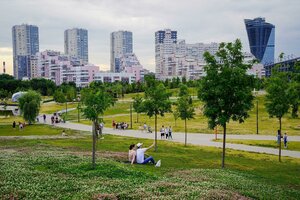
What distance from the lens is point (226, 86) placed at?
85.8 ft

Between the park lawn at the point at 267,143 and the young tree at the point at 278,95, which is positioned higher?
the young tree at the point at 278,95

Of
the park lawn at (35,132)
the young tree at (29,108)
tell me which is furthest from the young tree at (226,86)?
the young tree at (29,108)

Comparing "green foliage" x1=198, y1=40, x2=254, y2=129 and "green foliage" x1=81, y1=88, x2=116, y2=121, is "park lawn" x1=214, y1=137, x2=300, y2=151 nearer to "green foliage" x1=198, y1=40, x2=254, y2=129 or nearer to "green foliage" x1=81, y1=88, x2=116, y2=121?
"green foliage" x1=198, y1=40, x2=254, y2=129

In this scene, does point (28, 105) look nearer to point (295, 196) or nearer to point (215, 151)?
point (215, 151)

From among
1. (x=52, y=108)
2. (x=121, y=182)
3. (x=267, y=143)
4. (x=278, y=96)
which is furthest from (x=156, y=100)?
(x=52, y=108)

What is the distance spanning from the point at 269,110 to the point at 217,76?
10368mm

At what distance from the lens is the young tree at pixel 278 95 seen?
33.2 meters

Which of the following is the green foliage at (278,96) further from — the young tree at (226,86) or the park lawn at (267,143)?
the park lawn at (267,143)

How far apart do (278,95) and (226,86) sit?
9.87m

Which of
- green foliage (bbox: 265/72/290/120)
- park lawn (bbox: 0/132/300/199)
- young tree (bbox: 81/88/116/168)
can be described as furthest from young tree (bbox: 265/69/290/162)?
young tree (bbox: 81/88/116/168)

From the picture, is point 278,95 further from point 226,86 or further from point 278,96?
point 226,86

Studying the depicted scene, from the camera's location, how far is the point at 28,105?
252 feet

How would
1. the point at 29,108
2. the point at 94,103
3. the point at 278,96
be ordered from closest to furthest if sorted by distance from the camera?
the point at 94,103 < the point at 278,96 < the point at 29,108

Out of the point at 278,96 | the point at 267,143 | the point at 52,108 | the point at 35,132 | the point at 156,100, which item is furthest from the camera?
the point at 52,108
